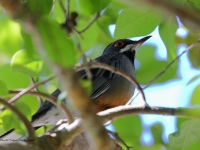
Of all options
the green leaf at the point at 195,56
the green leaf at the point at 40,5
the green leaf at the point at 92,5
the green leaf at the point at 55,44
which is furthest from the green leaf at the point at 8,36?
the green leaf at the point at 55,44

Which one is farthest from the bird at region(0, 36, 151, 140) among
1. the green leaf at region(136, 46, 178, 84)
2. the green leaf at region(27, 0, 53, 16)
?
the green leaf at region(27, 0, 53, 16)

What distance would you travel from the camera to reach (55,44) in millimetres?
1351

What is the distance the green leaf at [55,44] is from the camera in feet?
4.24

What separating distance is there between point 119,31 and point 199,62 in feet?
4.00

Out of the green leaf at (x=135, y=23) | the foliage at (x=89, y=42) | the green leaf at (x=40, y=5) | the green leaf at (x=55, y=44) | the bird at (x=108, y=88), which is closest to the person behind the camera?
the green leaf at (x=55, y=44)

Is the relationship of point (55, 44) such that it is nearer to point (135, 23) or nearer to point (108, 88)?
point (135, 23)

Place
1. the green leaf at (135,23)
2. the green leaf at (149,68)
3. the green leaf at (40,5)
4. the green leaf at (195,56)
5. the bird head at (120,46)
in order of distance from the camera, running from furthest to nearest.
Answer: the bird head at (120,46) < the green leaf at (149,68) < the green leaf at (195,56) < the green leaf at (135,23) < the green leaf at (40,5)

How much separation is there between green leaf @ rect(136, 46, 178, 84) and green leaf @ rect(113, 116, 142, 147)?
0.57m

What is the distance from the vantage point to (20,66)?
229 cm

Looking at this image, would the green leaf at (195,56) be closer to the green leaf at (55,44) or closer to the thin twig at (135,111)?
the thin twig at (135,111)

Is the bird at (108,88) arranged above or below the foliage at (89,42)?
below

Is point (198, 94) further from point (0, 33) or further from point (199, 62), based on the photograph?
point (0, 33)

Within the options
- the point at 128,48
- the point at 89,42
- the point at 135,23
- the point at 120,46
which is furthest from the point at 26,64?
the point at 120,46

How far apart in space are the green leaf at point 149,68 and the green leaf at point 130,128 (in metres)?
0.57
